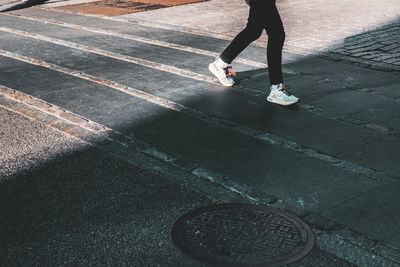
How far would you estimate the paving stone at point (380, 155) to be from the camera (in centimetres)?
476

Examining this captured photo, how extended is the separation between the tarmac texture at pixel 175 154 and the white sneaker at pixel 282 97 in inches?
5.1

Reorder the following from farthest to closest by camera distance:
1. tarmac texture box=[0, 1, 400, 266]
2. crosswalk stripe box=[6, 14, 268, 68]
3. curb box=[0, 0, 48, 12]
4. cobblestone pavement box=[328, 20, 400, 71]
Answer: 1. curb box=[0, 0, 48, 12]
2. crosswalk stripe box=[6, 14, 268, 68]
3. cobblestone pavement box=[328, 20, 400, 71]
4. tarmac texture box=[0, 1, 400, 266]

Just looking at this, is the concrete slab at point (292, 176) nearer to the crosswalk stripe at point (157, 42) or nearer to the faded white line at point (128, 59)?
the faded white line at point (128, 59)

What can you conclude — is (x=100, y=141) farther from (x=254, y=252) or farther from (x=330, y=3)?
(x=330, y=3)

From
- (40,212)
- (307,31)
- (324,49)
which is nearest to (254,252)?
(40,212)

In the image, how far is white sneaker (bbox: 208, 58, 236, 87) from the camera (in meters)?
7.12

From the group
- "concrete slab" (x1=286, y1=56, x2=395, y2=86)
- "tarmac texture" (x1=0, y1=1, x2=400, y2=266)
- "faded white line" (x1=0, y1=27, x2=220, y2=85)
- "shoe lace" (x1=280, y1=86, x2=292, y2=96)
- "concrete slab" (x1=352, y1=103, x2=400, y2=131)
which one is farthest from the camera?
"faded white line" (x1=0, y1=27, x2=220, y2=85)

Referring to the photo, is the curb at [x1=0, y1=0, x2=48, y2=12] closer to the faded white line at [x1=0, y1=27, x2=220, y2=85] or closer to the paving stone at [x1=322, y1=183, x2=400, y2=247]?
the faded white line at [x1=0, y1=27, x2=220, y2=85]

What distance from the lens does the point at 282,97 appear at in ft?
20.7

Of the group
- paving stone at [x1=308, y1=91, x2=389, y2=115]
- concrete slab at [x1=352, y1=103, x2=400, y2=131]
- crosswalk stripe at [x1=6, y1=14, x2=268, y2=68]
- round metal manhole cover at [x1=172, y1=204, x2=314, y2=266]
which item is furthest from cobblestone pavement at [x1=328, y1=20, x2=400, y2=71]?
round metal manhole cover at [x1=172, y1=204, x2=314, y2=266]

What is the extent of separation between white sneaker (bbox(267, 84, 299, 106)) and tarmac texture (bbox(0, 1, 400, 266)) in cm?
13

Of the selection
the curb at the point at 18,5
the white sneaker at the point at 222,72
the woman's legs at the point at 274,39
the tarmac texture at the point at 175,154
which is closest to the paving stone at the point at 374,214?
the tarmac texture at the point at 175,154

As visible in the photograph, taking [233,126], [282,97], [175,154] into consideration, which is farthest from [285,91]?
[175,154]

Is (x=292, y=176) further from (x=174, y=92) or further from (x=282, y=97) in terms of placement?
(x=174, y=92)
